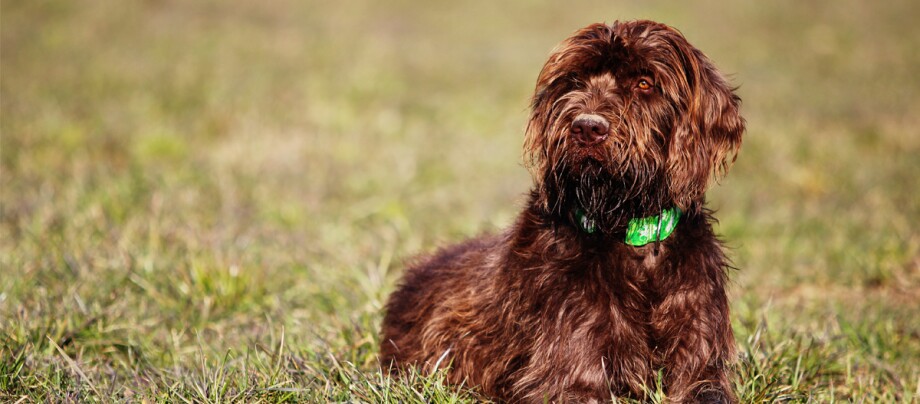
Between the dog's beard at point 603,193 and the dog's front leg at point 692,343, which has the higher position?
the dog's beard at point 603,193

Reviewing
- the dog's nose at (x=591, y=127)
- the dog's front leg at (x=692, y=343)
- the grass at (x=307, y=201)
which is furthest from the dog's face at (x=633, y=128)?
the grass at (x=307, y=201)

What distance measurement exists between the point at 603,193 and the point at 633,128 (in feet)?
0.89

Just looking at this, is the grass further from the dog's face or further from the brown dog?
the dog's face

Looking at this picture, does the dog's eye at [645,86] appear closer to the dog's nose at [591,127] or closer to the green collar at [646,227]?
the dog's nose at [591,127]

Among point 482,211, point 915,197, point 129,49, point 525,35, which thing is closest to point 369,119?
point 482,211

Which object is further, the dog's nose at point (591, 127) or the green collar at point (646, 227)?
the green collar at point (646, 227)

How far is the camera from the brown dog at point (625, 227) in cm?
301

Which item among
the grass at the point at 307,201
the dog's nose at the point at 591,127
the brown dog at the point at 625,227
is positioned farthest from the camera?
the grass at the point at 307,201

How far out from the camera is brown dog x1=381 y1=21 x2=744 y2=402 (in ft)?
9.88

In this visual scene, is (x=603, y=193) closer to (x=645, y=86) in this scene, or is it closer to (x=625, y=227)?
(x=625, y=227)

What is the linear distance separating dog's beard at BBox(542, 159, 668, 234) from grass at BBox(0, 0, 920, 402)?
56cm

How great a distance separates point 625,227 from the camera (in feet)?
10.3

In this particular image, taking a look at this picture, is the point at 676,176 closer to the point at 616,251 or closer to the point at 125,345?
the point at 616,251

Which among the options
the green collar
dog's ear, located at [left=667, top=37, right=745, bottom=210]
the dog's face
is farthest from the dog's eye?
the green collar
